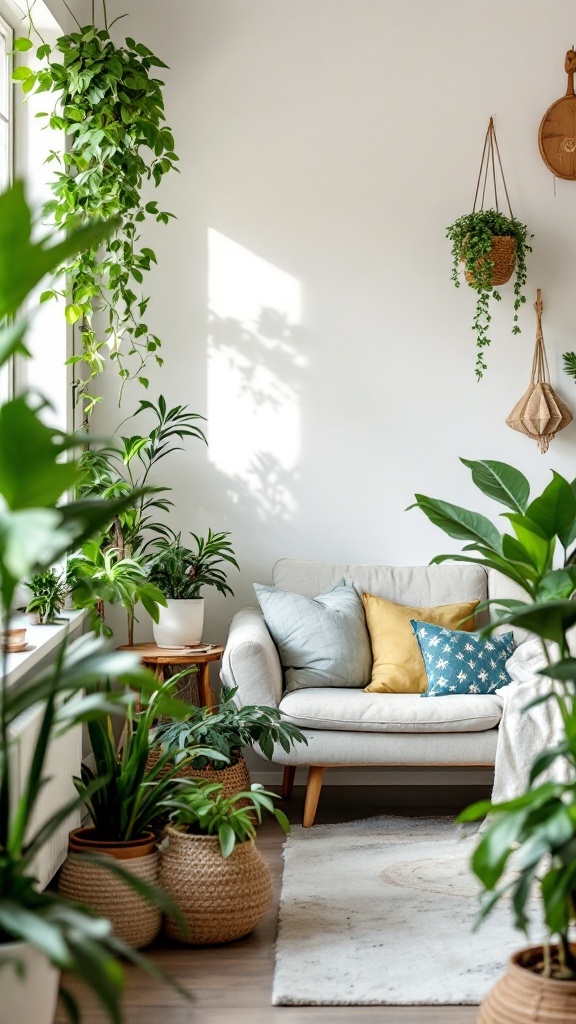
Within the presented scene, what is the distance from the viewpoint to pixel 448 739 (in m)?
3.63

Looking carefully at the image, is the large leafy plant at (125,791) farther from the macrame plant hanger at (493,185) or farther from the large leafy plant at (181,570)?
the macrame plant hanger at (493,185)

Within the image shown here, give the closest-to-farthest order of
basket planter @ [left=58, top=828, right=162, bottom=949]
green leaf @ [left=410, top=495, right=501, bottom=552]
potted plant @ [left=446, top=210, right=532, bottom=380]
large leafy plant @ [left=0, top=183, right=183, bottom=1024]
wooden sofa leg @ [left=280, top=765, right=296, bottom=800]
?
large leafy plant @ [left=0, top=183, right=183, bottom=1024], green leaf @ [left=410, top=495, right=501, bottom=552], basket planter @ [left=58, top=828, right=162, bottom=949], wooden sofa leg @ [left=280, top=765, right=296, bottom=800], potted plant @ [left=446, top=210, right=532, bottom=380]

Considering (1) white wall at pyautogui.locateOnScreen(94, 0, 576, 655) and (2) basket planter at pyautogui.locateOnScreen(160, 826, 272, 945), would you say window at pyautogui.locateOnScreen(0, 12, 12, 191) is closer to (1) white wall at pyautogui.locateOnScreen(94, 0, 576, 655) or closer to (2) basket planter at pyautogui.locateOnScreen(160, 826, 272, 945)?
(1) white wall at pyautogui.locateOnScreen(94, 0, 576, 655)

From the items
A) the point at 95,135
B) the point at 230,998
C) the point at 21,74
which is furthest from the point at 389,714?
the point at 21,74

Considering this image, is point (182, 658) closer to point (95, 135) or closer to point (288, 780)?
point (288, 780)

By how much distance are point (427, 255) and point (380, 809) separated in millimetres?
2245

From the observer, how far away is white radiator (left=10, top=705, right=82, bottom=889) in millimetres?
2418

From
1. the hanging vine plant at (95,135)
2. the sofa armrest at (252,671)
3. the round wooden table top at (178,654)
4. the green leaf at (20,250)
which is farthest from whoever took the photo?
the round wooden table top at (178,654)

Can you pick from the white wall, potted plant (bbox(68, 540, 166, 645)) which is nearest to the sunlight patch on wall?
the white wall

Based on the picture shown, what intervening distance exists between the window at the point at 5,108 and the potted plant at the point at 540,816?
2250 mm

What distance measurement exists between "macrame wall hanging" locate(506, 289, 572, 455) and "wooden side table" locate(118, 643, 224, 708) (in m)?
1.57

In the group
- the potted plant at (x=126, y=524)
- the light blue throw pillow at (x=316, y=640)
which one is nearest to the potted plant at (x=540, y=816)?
the potted plant at (x=126, y=524)

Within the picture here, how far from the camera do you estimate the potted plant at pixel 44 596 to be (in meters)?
3.30

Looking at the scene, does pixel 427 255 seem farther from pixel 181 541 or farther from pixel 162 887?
pixel 162 887
